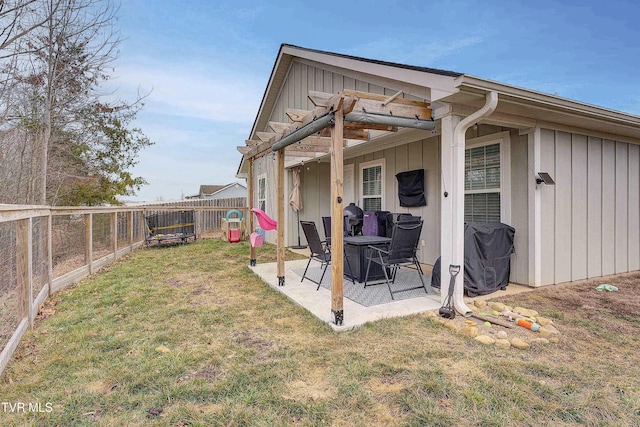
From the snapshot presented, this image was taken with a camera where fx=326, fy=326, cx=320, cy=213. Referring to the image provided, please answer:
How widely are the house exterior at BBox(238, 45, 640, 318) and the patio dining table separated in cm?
103

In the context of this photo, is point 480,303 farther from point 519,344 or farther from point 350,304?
point 350,304

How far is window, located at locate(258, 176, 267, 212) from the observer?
1016 centimetres

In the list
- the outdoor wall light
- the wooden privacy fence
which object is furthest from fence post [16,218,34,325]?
the outdoor wall light

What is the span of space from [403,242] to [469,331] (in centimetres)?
131

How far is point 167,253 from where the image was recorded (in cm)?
773

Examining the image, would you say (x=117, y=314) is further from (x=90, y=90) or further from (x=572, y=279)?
(x=90, y=90)

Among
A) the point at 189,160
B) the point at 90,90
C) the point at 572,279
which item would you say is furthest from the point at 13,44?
the point at 189,160

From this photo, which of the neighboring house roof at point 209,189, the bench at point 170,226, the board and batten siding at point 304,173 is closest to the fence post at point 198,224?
the bench at point 170,226

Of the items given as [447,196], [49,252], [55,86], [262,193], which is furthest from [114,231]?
[447,196]

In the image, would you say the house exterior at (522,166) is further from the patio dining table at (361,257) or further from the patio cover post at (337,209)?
the patio dining table at (361,257)

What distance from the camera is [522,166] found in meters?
4.27

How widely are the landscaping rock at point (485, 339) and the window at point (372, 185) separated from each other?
4232 millimetres

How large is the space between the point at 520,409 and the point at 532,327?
132 cm

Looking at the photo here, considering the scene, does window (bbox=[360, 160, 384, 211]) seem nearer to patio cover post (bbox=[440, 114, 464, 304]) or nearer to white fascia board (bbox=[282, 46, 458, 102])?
white fascia board (bbox=[282, 46, 458, 102])
